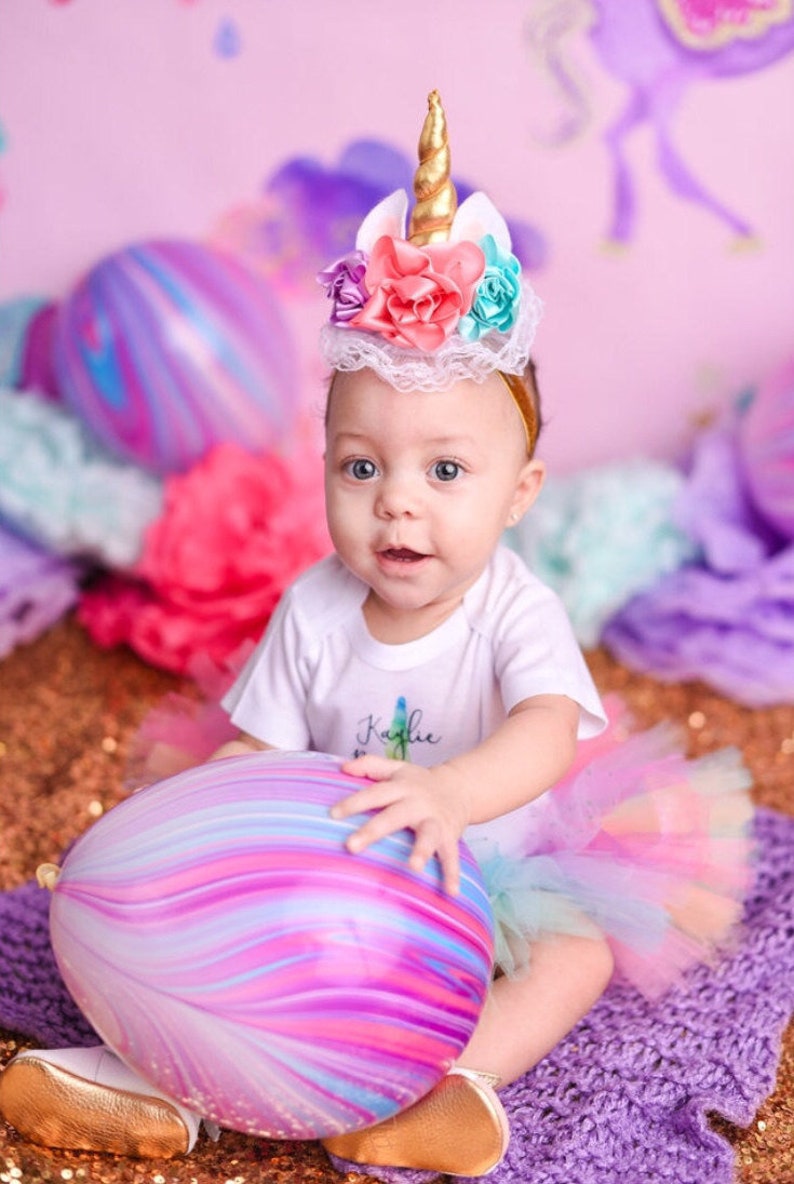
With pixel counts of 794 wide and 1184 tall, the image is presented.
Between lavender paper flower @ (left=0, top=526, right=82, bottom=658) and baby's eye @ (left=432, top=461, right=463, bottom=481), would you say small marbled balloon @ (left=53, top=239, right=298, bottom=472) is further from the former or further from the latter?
baby's eye @ (left=432, top=461, right=463, bottom=481)

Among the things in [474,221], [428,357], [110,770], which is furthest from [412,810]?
[110,770]

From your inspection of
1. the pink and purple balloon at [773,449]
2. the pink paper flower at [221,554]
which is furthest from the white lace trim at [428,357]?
the pink and purple balloon at [773,449]

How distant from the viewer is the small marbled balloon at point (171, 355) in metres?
2.40

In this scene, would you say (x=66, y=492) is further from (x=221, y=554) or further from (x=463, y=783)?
(x=463, y=783)

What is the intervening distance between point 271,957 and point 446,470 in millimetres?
475

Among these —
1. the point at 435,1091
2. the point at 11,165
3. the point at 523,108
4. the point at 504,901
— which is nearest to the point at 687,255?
the point at 523,108

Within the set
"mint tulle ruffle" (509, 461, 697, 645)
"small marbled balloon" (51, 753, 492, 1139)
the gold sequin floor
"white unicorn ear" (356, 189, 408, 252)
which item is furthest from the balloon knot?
"mint tulle ruffle" (509, 461, 697, 645)

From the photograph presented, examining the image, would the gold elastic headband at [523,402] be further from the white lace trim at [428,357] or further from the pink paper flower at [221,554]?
the pink paper flower at [221,554]

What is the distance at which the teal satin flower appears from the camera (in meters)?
1.35

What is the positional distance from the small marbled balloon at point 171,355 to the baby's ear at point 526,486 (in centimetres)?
101

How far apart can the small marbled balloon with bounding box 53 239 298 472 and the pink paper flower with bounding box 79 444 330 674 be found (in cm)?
6

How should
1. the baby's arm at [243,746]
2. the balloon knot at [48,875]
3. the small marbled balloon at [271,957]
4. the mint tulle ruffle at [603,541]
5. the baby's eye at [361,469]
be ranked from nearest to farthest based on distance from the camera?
the small marbled balloon at [271,957] < the balloon knot at [48,875] < the baby's eye at [361,469] < the baby's arm at [243,746] < the mint tulle ruffle at [603,541]

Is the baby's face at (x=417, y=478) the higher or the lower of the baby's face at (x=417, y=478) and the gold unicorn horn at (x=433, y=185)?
the lower

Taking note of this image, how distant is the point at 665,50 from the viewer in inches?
99.6
